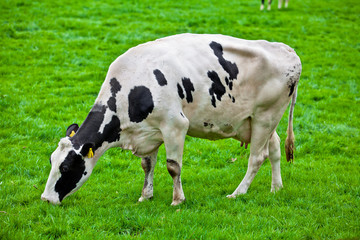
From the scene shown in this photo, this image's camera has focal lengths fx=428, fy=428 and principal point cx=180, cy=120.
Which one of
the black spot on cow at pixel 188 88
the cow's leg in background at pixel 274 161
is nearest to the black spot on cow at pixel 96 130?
the black spot on cow at pixel 188 88

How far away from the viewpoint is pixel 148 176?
20.2 feet

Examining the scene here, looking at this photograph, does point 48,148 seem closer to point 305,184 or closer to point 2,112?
point 2,112

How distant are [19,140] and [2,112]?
4.56ft

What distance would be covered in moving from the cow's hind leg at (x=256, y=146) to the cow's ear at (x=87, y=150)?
2068mm

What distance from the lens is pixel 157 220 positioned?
16.7 ft

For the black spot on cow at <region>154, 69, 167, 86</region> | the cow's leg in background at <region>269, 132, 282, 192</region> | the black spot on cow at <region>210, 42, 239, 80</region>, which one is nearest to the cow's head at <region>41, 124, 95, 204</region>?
the black spot on cow at <region>154, 69, 167, 86</region>

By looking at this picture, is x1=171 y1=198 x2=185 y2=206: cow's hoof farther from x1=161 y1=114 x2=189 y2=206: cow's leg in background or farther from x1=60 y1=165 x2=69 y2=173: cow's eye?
x1=60 y1=165 x2=69 y2=173: cow's eye

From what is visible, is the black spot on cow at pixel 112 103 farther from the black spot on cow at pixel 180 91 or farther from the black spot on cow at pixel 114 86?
the black spot on cow at pixel 180 91

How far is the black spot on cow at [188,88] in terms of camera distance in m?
5.63

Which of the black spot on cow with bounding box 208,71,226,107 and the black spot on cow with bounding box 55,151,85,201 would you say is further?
the black spot on cow with bounding box 208,71,226,107

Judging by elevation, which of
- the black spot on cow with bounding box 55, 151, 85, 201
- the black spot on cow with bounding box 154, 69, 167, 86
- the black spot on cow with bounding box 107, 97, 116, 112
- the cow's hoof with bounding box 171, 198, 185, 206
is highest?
the black spot on cow with bounding box 154, 69, 167, 86

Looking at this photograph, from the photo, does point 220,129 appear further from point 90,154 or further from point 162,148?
point 162,148

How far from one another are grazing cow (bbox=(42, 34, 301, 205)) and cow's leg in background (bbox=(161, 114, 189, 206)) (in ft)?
0.04

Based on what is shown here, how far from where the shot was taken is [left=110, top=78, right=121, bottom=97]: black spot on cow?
5523mm
